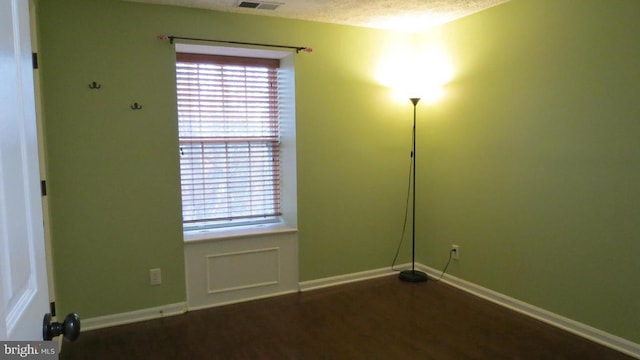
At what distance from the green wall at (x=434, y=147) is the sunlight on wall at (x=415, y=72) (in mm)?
112

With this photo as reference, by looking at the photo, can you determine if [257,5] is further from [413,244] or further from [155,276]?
[413,244]

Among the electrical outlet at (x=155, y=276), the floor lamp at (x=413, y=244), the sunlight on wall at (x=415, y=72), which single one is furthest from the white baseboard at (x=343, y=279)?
the sunlight on wall at (x=415, y=72)

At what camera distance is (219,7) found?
11.3 feet

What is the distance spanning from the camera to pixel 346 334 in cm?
Answer: 314

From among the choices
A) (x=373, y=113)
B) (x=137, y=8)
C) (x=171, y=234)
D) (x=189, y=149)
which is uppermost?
(x=137, y=8)

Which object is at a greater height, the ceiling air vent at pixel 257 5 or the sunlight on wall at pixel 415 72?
the ceiling air vent at pixel 257 5

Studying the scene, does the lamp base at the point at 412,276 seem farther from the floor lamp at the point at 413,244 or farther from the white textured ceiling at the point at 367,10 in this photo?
the white textured ceiling at the point at 367,10

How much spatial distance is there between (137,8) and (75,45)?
1.73ft

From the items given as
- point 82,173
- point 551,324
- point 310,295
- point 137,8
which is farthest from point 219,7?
point 551,324

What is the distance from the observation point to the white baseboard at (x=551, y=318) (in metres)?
2.80

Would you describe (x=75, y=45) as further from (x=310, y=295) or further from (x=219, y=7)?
(x=310, y=295)

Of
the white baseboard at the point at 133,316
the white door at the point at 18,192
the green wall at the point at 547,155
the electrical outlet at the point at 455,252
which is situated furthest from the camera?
the electrical outlet at the point at 455,252

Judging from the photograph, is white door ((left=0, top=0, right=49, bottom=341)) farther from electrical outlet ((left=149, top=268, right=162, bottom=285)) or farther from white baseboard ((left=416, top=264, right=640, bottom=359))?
white baseboard ((left=416, top=264, right=640, bottom=359))

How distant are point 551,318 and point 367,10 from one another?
2801 mm
